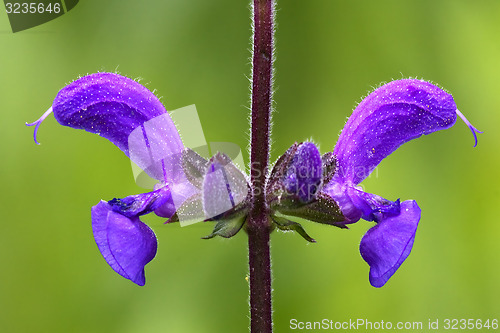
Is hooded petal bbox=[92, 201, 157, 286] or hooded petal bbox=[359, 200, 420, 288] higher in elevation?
hooded petal bbox=[92, 201, 157, 286]

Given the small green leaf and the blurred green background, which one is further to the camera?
the blurred green background

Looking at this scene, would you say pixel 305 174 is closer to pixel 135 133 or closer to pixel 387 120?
pixel 387 120

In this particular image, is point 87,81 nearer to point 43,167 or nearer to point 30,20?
point 43,167

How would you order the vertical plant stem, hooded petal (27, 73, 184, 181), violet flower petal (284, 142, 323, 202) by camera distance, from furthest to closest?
hooded petal (27, 73, 184, 181) → the vertical plant stem → violet flower petal (284, 142, 323, 202)

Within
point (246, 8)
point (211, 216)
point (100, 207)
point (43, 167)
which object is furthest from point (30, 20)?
point (211, 216)

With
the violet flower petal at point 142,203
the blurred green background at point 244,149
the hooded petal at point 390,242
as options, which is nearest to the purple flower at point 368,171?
the hooded petal at point 390,242

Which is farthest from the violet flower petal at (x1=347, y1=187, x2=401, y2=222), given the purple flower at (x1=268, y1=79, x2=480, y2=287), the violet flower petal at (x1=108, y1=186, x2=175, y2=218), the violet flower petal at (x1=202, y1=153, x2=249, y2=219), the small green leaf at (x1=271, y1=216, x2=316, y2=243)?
the violet flower petal at (x1=108, y1=186, x2=175, y2=218)

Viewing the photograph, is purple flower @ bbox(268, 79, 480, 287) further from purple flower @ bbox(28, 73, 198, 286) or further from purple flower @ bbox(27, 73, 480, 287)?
purple flower @ bbox(28, 73, 198, 286)
